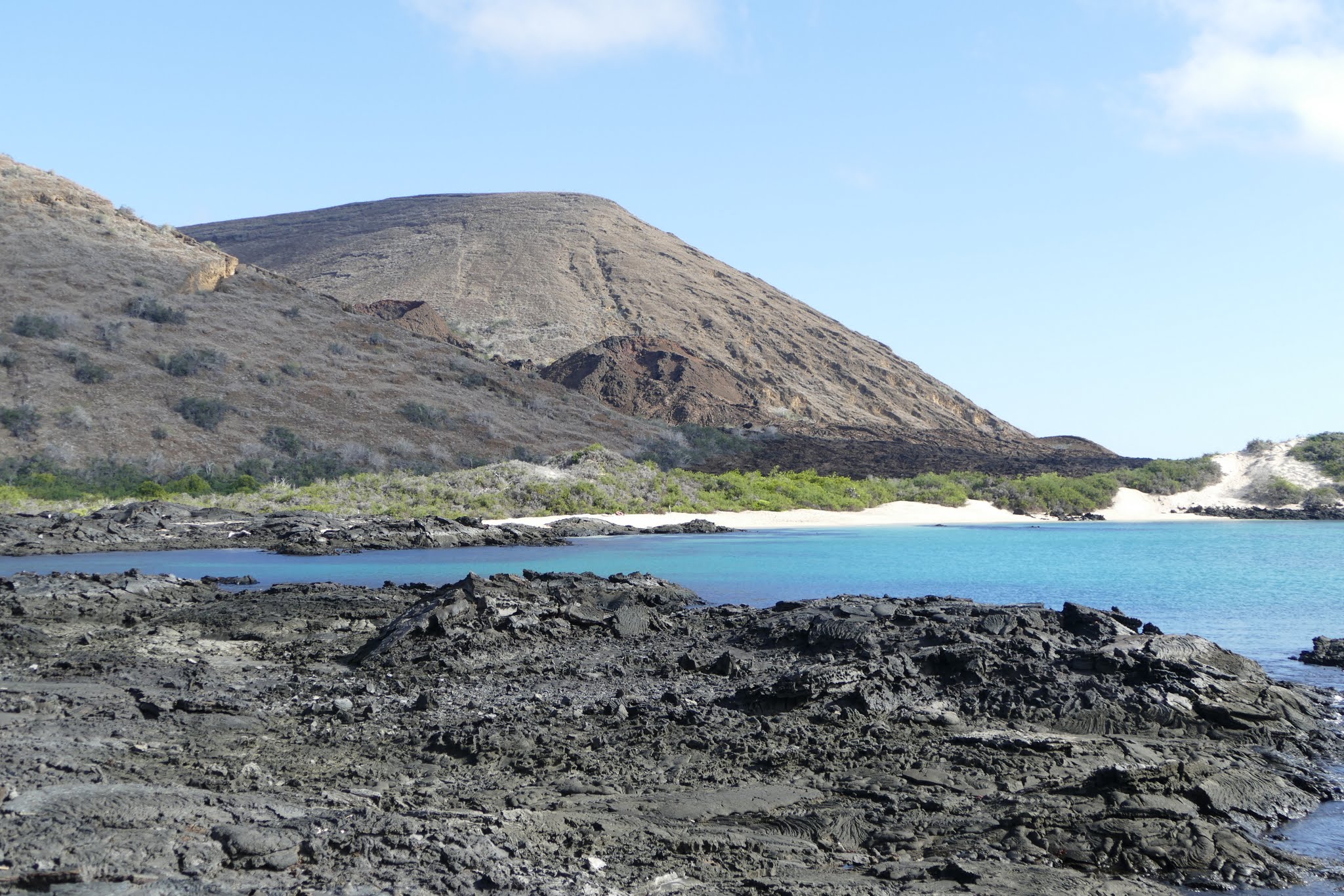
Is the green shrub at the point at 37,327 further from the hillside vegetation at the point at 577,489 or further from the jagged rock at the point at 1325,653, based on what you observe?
the jagged rock at the point at 1325,653

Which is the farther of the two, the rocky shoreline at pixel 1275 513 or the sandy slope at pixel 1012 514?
the rocky shoreline at pixel 1275 513

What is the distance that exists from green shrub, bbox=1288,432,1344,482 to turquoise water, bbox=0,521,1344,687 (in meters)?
28.4

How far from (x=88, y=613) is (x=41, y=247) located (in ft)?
176

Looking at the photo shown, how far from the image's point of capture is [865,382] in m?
102

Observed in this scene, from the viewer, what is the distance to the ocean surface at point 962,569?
18984mm

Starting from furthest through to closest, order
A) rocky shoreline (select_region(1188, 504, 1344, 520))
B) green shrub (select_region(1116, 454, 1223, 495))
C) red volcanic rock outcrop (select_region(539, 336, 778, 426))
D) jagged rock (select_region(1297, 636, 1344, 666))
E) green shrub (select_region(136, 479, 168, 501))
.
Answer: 1. red volcanic rock outcrop (select_region(539, 336, 778, 426))
2. green shrub (select_region(1116, 454, 1223, 495))
3. rocky shoreline (select_region(1188, 504, 1344, 520))
4. green shrub (select_region(136, 479, 168, 501))
5. jagged rock (select_region(1297, 636, 1344, 666))

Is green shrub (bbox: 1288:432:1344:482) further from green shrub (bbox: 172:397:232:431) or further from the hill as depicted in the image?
green shrub (bbox: 172:397:232:431)

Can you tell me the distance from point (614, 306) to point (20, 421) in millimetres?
63811

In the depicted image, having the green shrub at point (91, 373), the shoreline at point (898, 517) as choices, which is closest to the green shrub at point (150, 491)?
the green shrub at point (91, 373)

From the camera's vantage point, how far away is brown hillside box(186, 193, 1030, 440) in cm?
8588

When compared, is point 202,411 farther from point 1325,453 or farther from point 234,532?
point 1325,453

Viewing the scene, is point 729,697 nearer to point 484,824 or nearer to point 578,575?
point 484,824

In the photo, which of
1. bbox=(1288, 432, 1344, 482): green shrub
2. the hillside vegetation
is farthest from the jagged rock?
bbox=(1288, 432, 1344, 482): green shrub

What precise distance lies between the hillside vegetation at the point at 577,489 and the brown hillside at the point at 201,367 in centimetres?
301
